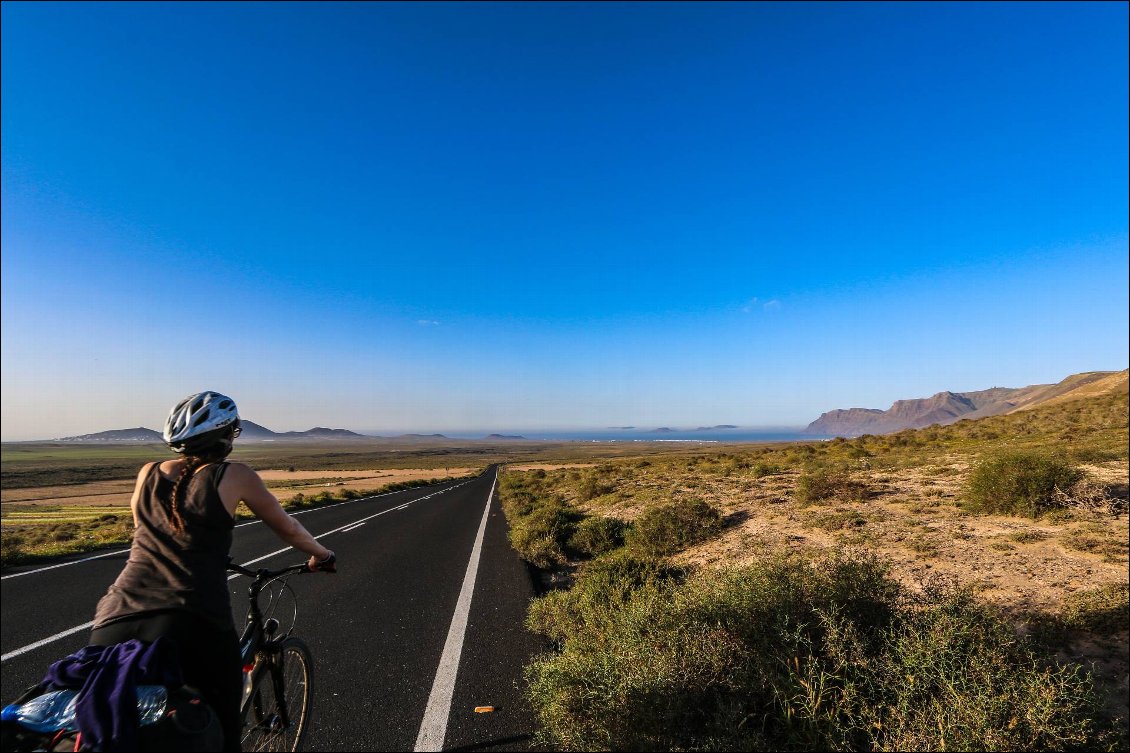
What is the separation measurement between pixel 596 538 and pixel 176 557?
8.71 meters

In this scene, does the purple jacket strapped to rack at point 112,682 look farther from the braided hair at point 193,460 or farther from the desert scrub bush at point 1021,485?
the desert scrub bush at point 1021,485

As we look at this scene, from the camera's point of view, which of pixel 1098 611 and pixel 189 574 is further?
pixel 1098 611

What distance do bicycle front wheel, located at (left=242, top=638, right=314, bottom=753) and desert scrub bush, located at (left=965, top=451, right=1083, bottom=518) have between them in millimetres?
11453

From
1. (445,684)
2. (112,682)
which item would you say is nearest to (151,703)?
(112,682)

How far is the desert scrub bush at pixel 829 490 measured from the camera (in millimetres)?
11703

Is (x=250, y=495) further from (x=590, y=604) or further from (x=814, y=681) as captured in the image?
(x=590, y=604)

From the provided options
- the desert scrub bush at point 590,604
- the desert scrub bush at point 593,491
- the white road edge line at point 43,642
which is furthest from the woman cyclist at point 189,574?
the desert scrub bush at point 593,491

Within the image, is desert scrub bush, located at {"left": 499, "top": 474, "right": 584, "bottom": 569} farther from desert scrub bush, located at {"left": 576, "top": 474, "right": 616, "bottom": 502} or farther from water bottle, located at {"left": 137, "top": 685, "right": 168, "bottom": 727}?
water bottle, located at {"left": 137, "top": 685, "right": 168, "bottom": 727}

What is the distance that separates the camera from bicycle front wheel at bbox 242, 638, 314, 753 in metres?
3.23

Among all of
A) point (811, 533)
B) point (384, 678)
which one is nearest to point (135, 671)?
point (384, 678)

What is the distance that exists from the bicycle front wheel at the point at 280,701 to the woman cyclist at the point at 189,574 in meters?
0.75

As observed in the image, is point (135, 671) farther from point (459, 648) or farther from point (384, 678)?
point (459, 648)

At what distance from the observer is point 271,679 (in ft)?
11.4

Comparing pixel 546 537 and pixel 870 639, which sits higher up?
pixel 870 639
